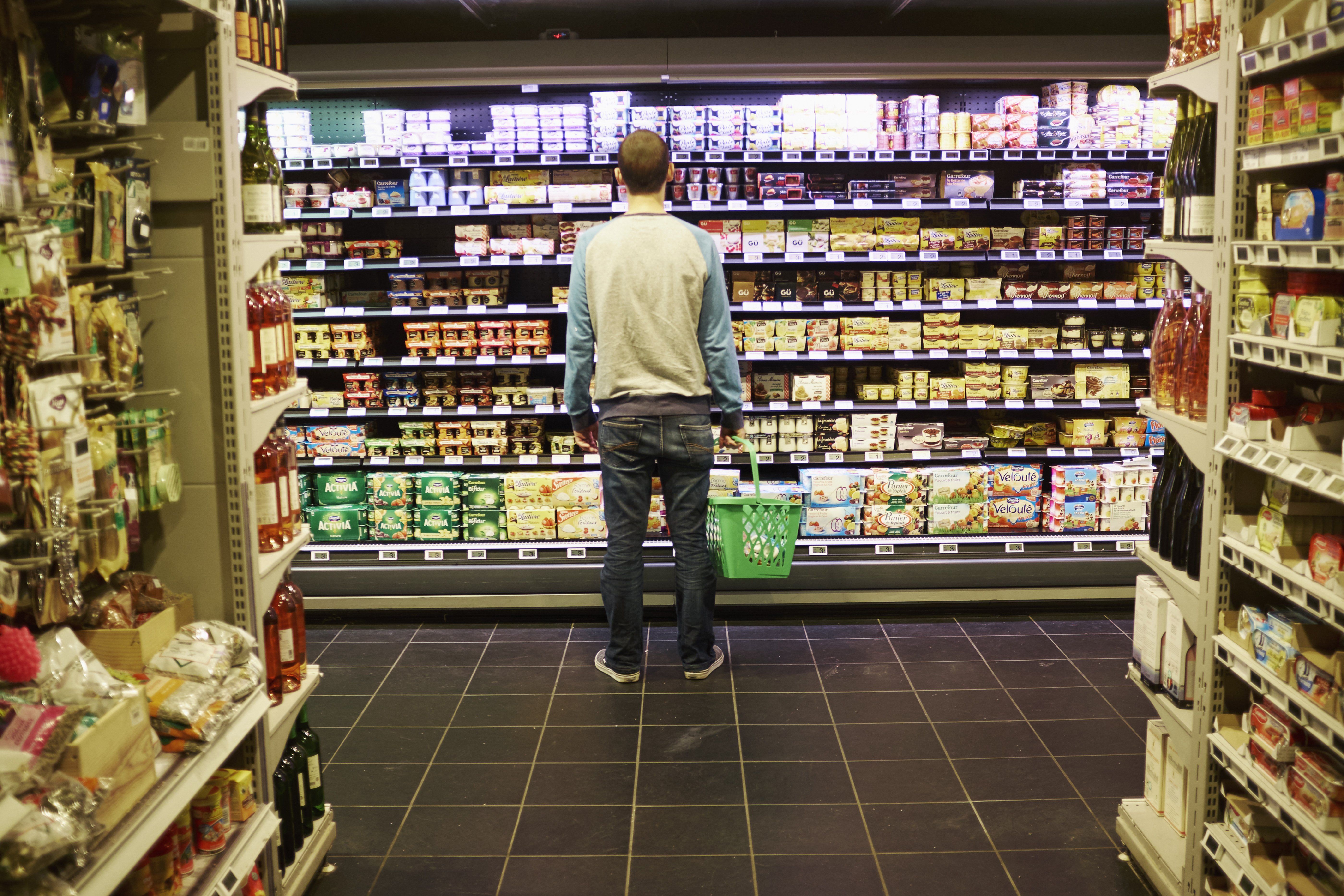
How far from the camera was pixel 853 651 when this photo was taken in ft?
17.4

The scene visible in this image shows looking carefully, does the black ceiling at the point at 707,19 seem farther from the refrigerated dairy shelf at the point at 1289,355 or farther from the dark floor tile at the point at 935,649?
the refrigerated dairy shelf at the point at 1289,355

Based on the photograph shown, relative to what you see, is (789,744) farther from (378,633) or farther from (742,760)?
(378,633)

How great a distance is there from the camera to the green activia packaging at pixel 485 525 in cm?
599

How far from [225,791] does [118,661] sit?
1.45ft

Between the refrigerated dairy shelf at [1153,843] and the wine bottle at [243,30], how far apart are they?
334 cm

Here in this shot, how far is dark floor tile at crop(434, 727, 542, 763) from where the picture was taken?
165 inches

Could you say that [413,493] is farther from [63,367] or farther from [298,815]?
[63,367]

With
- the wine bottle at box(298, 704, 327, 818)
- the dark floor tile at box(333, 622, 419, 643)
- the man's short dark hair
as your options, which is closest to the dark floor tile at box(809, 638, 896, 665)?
the dark floor tile at box(333, 622, 419, 643)

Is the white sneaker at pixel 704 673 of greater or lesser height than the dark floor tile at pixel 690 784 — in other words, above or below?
above

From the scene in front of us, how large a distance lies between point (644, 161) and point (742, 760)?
7.66 feet

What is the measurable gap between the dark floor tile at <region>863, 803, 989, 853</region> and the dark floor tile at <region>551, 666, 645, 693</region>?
4.62 feet

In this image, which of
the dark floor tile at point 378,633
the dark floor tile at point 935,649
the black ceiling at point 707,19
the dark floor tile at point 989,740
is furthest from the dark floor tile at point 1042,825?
the black ceiling at point 707,19

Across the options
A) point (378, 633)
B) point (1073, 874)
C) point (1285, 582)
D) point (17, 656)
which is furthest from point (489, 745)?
point (1285, 582)

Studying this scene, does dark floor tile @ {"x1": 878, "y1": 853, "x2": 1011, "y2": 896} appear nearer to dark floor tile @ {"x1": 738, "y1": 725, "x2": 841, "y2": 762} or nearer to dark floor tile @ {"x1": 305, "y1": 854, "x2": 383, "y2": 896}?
dark floor tile @ {"x1": 738, "y1": 725, "x2": 841, "y2": 762}
